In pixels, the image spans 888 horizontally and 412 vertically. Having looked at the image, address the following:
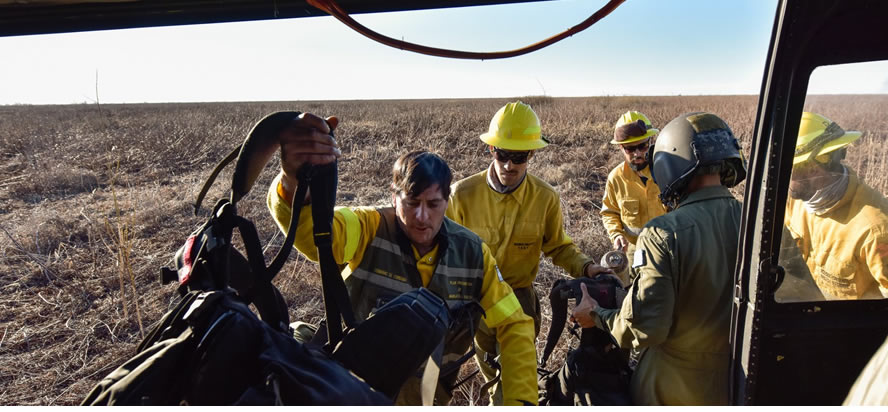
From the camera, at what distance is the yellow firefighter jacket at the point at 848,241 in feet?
5.98

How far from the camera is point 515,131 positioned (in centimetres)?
363

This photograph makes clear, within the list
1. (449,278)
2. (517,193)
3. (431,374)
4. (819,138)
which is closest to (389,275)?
(449,278)

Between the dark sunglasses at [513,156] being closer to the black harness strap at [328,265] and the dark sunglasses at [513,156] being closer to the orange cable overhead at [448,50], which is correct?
the orange cable overhead at [448,50]

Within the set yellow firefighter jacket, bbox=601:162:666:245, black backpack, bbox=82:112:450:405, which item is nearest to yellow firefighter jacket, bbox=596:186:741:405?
black backpack, bbox=82:112:450:405

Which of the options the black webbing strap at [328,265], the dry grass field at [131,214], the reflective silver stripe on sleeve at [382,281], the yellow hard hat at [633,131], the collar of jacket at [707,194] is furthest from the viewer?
the yellow hard hat at [633,131]

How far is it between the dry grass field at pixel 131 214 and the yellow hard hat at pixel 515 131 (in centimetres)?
199

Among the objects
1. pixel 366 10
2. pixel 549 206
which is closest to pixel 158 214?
pixel 549 206

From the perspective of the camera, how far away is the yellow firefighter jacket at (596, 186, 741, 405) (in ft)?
6.83

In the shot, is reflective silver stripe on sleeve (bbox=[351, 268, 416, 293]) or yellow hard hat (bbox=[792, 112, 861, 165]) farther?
reflective silver stripe on sleeve (bbox=[351, 268, 416, 293])

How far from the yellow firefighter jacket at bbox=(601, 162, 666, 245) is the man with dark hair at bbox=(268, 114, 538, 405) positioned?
110 inches

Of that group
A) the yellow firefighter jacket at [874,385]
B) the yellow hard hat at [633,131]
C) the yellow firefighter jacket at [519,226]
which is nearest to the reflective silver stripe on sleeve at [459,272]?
the yellow firefighter jacket at [519,226]

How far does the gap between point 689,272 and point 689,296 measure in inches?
4.9

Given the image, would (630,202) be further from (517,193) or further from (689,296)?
(689,296)

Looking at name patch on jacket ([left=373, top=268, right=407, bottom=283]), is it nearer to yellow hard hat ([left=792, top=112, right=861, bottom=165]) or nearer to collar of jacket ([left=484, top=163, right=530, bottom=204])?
collar of jacket ([left=484, top=163, right=530, bottom=204])
